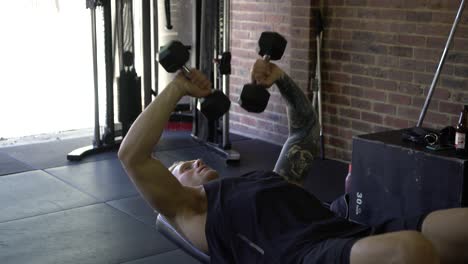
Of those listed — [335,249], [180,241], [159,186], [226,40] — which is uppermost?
[226,40]

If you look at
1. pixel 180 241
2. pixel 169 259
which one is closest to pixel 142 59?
pixel 169 259

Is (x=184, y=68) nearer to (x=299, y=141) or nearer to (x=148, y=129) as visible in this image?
(x=148, y=129)

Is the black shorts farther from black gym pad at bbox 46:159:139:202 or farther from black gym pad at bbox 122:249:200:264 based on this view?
black gym pad at bbox 46:159:139:202

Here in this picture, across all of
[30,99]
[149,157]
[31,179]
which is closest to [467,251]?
[149,157]

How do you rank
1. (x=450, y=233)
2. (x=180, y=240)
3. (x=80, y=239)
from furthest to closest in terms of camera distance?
1. (x=80, y=239)
2. (x=180, y=240)
3. (x=450, y=233)

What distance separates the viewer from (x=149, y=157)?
2064 mm

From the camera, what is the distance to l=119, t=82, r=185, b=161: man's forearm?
2025 mm

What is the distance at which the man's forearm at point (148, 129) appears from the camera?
203cm

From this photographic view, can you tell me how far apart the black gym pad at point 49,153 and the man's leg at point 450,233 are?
9.42ft

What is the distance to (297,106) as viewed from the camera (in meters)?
2.46

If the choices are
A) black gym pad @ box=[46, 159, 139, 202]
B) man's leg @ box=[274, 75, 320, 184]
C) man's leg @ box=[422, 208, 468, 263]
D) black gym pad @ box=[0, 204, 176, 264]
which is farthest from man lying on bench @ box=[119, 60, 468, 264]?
black gym pad @ box=[46, 159, 139, 202]

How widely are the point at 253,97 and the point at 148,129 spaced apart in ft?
1.21

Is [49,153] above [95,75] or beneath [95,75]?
beneath

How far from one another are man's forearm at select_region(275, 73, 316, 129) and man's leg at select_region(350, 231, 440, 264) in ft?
2.47
